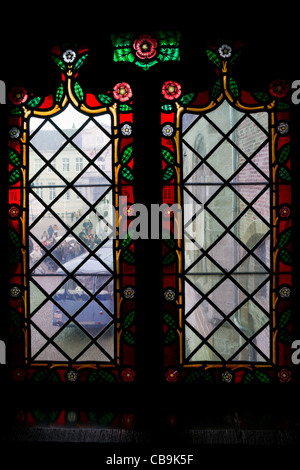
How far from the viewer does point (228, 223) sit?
2111 mm

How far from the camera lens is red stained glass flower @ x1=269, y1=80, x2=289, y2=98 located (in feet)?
6.91

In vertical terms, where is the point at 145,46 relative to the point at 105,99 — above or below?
Answer: above

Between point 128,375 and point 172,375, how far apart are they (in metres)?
0.25

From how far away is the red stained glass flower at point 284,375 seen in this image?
82.9 inches

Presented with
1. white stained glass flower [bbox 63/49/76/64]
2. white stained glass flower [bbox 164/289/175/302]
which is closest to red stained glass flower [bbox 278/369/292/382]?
white stained glass flower [bbox 164/289/175/302]

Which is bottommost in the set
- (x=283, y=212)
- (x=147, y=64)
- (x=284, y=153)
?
(x=283, y=212)

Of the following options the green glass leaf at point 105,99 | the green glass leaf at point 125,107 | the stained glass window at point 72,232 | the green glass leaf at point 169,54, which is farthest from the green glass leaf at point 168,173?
the green glass leaf at point 169,54

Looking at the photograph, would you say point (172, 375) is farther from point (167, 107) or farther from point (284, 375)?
point (167, 107)

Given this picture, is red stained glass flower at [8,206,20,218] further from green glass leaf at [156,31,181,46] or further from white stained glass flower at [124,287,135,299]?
green glass leaf at [156,31,181,46]

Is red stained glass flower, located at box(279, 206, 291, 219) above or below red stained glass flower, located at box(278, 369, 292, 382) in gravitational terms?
above

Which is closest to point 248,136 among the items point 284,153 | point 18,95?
point 284,153

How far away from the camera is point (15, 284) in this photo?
7.16ft
